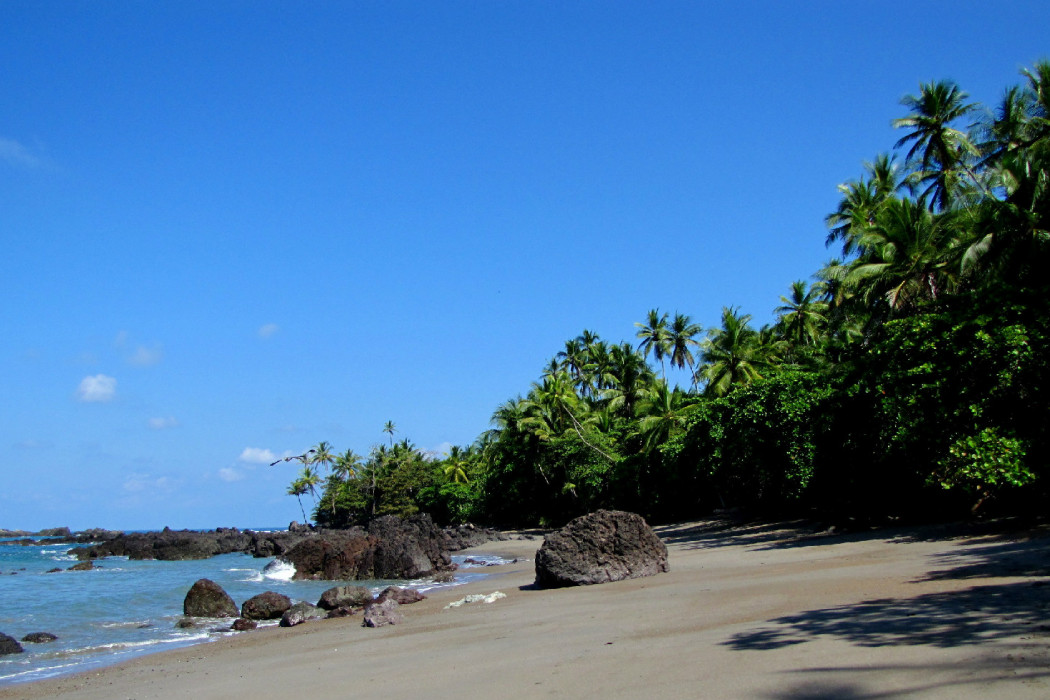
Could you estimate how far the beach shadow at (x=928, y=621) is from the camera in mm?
5156

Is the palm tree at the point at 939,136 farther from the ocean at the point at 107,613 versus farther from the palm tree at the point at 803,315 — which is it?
the ocean at the point at 107,613

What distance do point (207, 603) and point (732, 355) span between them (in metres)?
26.3

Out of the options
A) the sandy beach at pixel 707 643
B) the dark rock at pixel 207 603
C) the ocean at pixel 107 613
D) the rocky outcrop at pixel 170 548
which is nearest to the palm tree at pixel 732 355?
the ocean at pixel 107 613

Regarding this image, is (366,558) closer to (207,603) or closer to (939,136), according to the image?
(207,603)

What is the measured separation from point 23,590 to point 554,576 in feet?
70.4

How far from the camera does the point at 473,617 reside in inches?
435

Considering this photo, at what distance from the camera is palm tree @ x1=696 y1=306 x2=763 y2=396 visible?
34781 millimetres

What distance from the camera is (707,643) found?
6133 millimetres

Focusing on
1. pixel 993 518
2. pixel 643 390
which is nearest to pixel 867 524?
pixel 993 518

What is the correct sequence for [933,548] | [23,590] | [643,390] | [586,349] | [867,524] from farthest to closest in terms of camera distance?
[586,349]
[643,390]
[23,590]
[867,524]
[933,548]

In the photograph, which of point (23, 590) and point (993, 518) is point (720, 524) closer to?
point (993, 518)

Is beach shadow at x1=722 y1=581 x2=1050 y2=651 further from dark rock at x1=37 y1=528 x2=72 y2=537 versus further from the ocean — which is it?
dark rock at x1=37 y1=528 x2=72 y2=537

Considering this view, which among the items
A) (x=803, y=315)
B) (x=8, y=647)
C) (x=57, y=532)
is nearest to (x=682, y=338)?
(x=803, y=315)

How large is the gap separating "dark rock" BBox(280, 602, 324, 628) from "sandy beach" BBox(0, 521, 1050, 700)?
612mm
